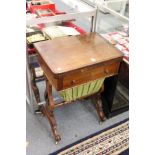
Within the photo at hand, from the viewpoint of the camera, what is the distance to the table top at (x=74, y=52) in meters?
1.18

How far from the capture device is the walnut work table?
3.87 feet

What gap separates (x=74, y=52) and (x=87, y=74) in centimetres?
16

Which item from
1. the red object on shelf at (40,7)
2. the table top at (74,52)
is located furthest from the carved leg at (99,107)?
the red object on shelf at (40,7)

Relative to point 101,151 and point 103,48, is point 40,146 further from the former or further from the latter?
point 103,48

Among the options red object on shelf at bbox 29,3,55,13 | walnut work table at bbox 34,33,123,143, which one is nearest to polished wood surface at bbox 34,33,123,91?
walnut work table at bbox 34,33,123,143

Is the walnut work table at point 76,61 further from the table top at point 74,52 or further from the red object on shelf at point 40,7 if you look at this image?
the red object on shelf at point 40,7

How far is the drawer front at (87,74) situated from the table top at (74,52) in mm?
48

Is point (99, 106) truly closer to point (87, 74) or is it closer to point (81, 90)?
point (81, 90)

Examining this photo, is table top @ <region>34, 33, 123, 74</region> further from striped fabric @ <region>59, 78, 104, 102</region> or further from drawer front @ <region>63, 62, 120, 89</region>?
striped fabric @ <region>59, 78, 104, 102</region>

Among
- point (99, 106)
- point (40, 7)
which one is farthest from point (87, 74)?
point (40, 7)

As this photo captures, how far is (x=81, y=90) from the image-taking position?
141 cm
